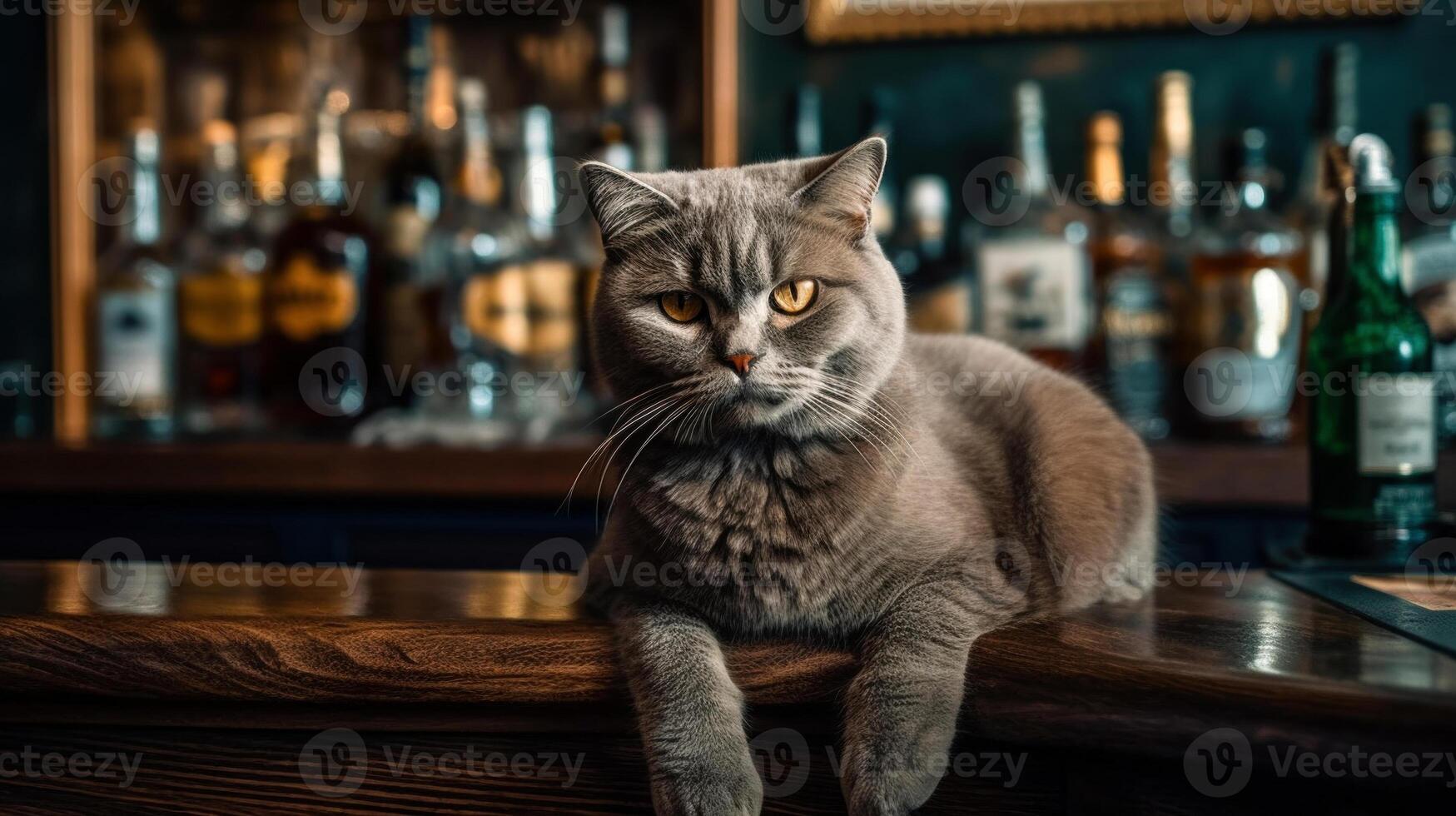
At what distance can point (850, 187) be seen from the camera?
753mm

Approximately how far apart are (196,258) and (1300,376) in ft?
6.06

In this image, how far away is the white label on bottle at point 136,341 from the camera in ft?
5.74

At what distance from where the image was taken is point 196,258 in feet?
5.93

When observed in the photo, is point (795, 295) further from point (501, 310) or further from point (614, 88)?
point (614, 88)

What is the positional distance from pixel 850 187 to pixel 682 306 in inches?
6.2

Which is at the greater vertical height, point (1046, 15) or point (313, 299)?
point (1046, 15)

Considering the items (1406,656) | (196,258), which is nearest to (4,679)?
(1406,656)

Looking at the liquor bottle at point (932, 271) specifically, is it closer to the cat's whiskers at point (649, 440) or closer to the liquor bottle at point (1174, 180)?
the liquor bottle at point (1174, 180)

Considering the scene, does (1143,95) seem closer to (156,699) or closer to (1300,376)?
(1300,376)

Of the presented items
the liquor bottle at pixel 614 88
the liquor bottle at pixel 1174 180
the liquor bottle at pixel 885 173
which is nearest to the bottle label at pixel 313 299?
the liquor bottle at pixel 614 88

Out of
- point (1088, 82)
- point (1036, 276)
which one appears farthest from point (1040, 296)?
point (1088, 82)

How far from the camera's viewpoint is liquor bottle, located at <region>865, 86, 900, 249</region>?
1602mm

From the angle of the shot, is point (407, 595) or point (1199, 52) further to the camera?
point (1199, 52)

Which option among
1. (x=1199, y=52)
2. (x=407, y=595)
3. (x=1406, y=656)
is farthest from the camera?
(x=1199, y=52)
